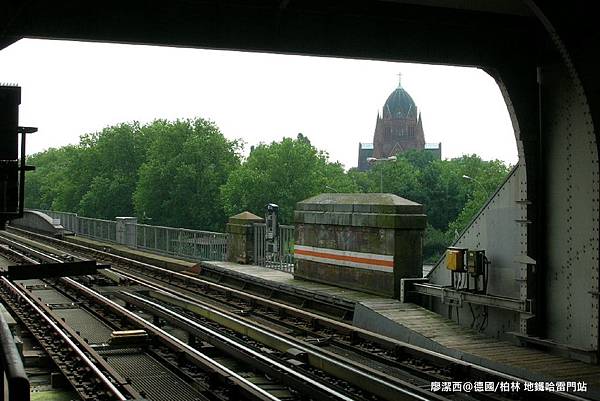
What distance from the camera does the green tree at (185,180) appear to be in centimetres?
7162

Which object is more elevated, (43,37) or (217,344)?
(43,37)

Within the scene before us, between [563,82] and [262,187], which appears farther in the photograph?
[262,187]

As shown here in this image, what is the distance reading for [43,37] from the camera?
8820 mm

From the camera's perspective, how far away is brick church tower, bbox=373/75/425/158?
554 feet

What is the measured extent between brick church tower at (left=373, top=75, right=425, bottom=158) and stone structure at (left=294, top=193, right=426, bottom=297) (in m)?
152

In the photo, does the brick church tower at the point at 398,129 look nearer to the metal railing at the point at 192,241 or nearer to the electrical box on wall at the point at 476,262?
the metal railing at the point at 192,241

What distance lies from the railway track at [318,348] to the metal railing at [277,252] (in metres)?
2.81

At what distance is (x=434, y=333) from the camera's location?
10.8 metres

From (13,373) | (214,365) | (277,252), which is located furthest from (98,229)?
(13,373)

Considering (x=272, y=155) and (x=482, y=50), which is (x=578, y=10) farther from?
(x=272, y=155)

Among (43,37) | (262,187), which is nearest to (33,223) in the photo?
(262,187)

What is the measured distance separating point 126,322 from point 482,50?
751 centimetres

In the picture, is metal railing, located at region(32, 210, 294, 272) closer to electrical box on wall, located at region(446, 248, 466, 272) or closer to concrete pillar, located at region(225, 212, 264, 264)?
concrete pillar, located at region(225, 212, 264, 264)

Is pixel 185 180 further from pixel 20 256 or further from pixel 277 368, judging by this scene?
pixel 277 368
